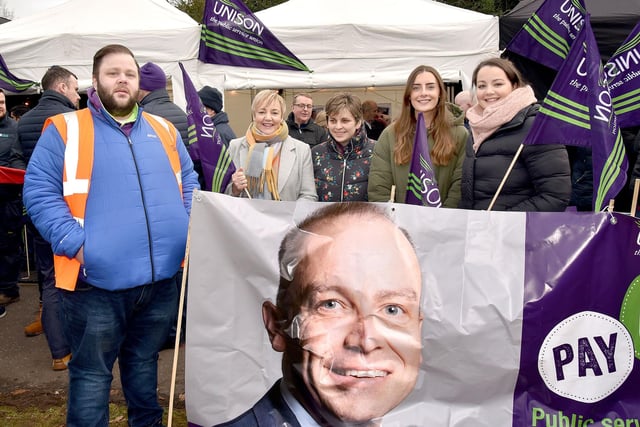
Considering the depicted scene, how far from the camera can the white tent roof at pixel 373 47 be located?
27.9 feet

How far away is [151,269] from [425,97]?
5.97ft

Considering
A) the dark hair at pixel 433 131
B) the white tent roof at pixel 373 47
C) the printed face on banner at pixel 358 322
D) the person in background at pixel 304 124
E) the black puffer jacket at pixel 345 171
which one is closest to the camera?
the printed face on banner at pixel 358 322

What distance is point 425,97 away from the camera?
3.83 m

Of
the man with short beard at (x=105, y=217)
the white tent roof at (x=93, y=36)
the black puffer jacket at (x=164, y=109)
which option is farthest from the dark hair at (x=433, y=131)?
the white tent roof at (x=93, y=36)

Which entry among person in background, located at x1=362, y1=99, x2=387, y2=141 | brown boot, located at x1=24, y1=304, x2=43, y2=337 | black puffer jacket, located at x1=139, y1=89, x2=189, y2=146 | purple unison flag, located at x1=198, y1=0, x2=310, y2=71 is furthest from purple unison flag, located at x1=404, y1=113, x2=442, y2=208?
person in background, located at x1=362, y1=99, x2=387, y2=141

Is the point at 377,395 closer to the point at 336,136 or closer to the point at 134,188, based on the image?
the point at 134,188

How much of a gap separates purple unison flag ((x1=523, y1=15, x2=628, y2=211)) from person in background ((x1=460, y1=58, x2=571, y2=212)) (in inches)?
6.8

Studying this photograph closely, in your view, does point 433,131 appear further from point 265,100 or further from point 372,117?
point 372,117

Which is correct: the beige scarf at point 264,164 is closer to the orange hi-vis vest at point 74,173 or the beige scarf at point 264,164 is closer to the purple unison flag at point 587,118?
the orange hi-vis vest at point 74,173

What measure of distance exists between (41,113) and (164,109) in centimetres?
89

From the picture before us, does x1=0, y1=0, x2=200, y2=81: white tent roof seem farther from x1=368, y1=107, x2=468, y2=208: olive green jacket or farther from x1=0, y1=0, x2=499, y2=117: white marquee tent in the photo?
x1=368, y1=107, x2=468, y2=208: olive green jacket

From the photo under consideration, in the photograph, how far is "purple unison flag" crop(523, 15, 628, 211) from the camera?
3.08 meters

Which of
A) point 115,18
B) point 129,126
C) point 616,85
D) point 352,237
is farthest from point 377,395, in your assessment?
point 115,18

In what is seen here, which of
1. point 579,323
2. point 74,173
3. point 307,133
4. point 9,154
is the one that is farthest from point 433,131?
point 9,154
